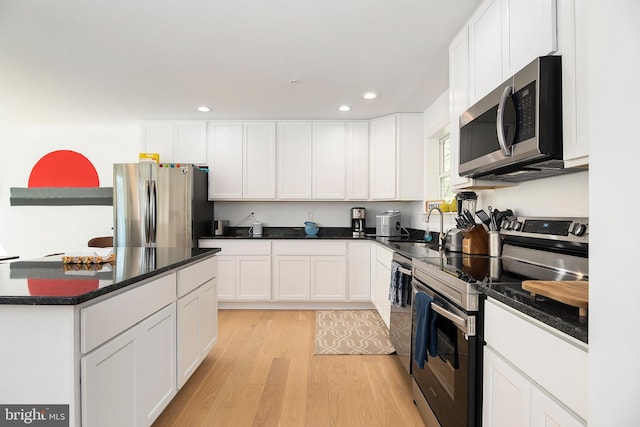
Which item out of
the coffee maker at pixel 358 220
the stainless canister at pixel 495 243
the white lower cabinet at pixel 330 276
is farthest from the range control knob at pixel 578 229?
the coffee maker at pixel 358 220

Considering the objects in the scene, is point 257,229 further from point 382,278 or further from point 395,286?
point 395,286

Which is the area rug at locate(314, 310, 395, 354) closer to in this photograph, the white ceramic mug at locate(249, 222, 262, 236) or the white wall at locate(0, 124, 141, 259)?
the white ceramic mug at locate(249, 222, 262, 236)

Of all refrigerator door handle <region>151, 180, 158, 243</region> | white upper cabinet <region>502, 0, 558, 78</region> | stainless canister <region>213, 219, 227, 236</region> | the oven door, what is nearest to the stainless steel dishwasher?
the oven door

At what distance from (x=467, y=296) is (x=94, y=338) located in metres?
1.41

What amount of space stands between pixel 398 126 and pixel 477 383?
11.0ft

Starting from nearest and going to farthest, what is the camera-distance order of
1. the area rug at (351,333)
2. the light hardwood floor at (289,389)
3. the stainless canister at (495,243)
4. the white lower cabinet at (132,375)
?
1. the white lower cabinet at (132,375)
2. the light hardwood floor at (289,389)
3. the stainless canister at (495,243)
4. the area rug at (351,333)

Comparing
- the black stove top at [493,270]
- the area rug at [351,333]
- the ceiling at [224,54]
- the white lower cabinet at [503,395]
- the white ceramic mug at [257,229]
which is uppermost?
the ceiling at [224,54]

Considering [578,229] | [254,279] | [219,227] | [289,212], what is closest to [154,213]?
[219,227]

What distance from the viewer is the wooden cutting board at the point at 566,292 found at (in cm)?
89

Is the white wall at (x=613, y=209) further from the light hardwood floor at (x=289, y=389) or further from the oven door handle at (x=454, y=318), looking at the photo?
the light hardwood floor at (x=289, y=389)

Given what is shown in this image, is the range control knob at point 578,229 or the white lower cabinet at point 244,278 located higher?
the range control knob at point 578,229

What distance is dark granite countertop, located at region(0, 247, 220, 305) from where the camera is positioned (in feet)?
3.73

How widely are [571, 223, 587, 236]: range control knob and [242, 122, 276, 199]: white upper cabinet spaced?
337 cm

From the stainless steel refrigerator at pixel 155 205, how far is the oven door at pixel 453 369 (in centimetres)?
309
